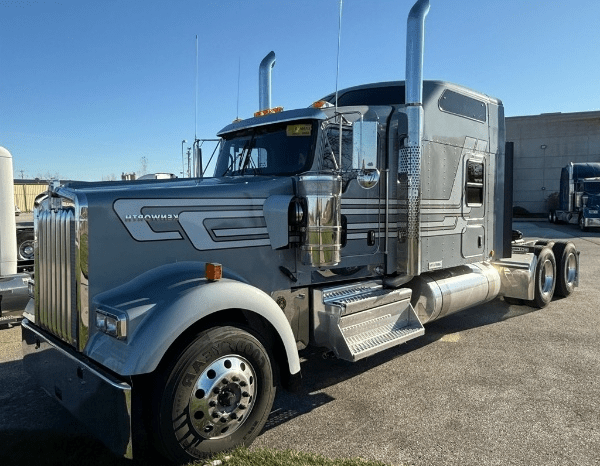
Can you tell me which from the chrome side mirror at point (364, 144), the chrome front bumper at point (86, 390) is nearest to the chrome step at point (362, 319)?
the chrome side mirror at point (364, 144)

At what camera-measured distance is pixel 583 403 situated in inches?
169

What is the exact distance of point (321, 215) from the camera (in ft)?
13.4

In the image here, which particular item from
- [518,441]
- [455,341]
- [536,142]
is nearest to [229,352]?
[518,441]

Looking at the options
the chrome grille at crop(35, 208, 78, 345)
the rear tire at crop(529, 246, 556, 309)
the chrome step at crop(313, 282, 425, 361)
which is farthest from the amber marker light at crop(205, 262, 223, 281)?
the rear tire at crop(529, 246, 556, 309)

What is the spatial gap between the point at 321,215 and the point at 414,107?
1710 mm

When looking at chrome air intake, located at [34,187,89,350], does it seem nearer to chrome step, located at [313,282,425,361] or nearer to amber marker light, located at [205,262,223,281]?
amber marker light, located at [205,262,223,281]

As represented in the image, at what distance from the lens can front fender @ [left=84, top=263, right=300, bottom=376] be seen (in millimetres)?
3002

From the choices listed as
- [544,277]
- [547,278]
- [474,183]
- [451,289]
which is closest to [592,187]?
[547,278]

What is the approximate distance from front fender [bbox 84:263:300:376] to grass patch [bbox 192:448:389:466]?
834 millimetres

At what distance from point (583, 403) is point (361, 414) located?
1.94m

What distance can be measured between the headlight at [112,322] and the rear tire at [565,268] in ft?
26.1

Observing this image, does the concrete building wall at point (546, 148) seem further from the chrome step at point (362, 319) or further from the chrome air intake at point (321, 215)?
the chrome air intake at point (321, 215)

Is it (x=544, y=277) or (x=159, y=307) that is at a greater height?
(x=159, y=307)

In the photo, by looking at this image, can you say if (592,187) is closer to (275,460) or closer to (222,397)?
(275,460)
